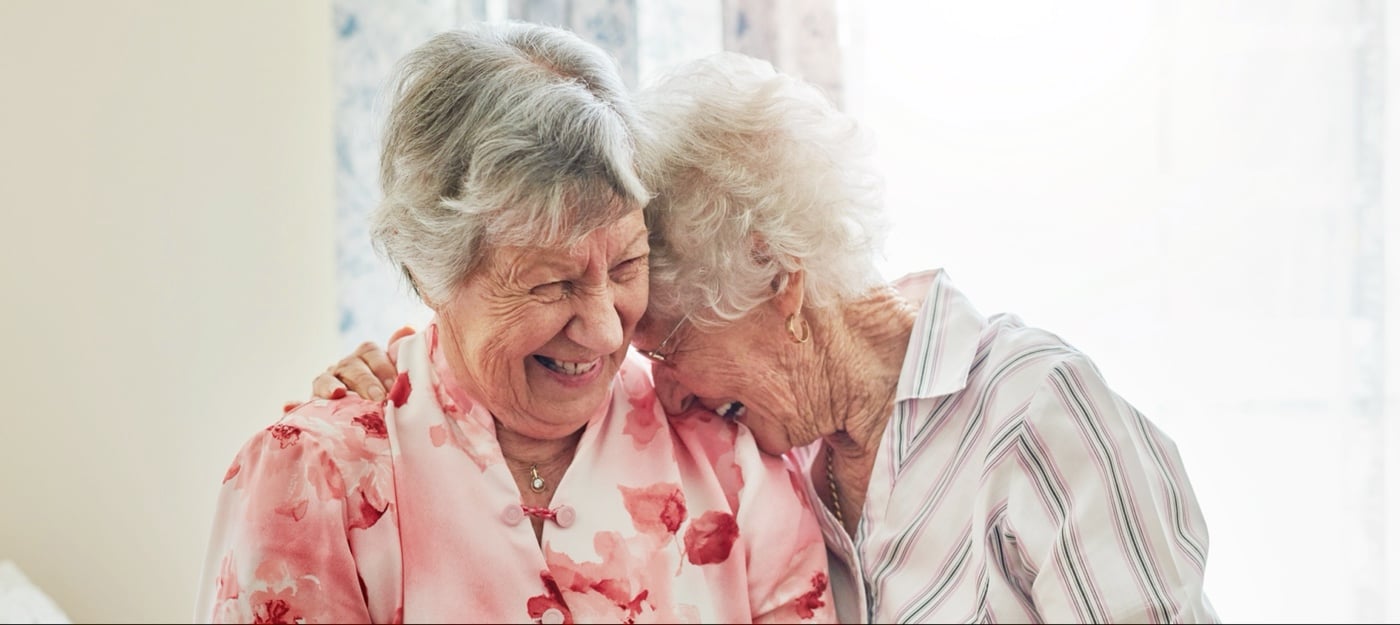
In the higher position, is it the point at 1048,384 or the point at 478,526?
the point at 1048,384

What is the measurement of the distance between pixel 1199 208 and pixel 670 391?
5.18 feet

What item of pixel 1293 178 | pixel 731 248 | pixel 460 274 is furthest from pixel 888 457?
pixel 1293 178

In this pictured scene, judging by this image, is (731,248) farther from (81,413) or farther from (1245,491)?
(1245,491)

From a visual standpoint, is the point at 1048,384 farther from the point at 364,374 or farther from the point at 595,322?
the point at 364,374

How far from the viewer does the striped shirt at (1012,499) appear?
1285 mm

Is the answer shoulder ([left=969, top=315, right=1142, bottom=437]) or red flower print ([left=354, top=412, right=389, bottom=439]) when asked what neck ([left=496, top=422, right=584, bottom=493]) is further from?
shoulder ([left=969, top=315, right=1142, bottom=437])

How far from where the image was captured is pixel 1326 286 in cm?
258

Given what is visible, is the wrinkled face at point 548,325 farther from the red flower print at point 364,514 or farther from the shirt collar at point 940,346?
the shirt collar at point 940,346

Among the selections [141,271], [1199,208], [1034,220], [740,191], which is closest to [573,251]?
[740,191]

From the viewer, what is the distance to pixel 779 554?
1.44m

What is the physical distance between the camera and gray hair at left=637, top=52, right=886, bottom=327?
1.38 metres

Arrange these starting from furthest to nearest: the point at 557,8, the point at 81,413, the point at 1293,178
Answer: the point at 557,8
the point at 1293,178
the point at 81,413

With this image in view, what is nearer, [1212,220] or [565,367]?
[565,367]

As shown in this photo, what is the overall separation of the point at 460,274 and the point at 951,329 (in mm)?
600
